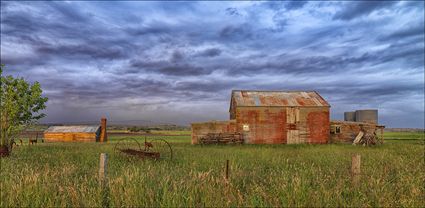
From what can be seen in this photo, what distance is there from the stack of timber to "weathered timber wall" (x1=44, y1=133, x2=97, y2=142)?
24.3 meters

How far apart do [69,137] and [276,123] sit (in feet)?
110

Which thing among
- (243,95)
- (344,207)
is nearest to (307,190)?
(344,207)

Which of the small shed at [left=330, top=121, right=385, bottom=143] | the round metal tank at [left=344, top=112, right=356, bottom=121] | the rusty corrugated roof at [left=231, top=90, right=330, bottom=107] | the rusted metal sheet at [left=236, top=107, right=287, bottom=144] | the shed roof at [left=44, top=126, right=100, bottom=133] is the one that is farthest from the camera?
the round metal tank at [left=344, top=112, right=356, bottom=121]

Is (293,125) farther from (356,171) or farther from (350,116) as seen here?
(356,171)

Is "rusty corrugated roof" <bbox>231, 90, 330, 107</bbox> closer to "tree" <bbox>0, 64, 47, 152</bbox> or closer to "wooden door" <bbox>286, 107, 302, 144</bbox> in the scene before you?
"wooden door" <bbox>286, 107, 302, 144</bbox>

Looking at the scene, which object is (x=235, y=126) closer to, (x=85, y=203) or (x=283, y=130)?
(x=283, y=130)

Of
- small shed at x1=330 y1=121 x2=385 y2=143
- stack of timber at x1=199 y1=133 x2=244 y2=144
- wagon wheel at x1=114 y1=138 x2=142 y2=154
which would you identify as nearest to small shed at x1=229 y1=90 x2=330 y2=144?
stack of timber at x1=199 y1=133 x2=244 y2=144

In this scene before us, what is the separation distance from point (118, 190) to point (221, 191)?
7.39 ft

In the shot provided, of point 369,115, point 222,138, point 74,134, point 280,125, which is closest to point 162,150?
point 222,138

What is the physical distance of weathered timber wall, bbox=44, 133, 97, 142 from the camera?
53.4 m

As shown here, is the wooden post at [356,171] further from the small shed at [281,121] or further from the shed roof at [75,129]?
the shed roof at [75,129]

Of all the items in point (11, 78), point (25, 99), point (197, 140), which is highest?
point (11, 78)

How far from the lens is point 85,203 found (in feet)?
23.0

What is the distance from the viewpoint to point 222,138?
119 feet
